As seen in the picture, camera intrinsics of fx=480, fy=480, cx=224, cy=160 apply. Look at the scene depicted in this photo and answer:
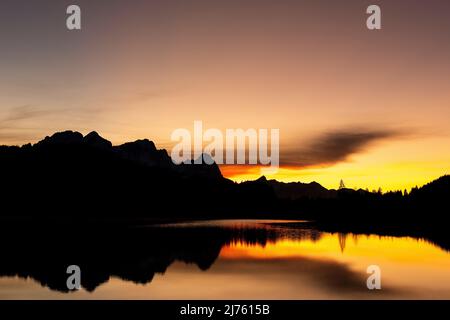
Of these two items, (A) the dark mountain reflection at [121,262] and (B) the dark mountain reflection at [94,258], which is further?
(B) the dark mountain reflection at [94,258]

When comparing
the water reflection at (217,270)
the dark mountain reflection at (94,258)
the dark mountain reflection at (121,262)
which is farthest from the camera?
the dark mountain reflection at (94,258)

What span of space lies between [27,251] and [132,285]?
80.3ft

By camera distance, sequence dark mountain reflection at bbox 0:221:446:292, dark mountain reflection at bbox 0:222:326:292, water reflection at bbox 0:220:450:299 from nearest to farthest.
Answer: water reflection at bbox 0:220:450:299 → dark mountain reflection at bbox 0:221:446:292 → dark mountain reflection at bbox 0:222:326:292

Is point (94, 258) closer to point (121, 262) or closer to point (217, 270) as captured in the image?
point (121, 262)

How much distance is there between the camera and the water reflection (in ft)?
112

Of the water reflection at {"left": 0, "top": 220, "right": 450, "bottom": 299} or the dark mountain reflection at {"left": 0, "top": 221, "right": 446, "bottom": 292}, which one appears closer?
the water reflection at {"left": 0, "top": 220, "right": 450, "bottom": 299}

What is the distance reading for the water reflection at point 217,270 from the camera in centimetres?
3422

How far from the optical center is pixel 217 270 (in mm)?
45156

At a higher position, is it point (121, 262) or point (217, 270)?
point (121, 262)

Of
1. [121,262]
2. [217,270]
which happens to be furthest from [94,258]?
[217,270]

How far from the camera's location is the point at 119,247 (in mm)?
60969
